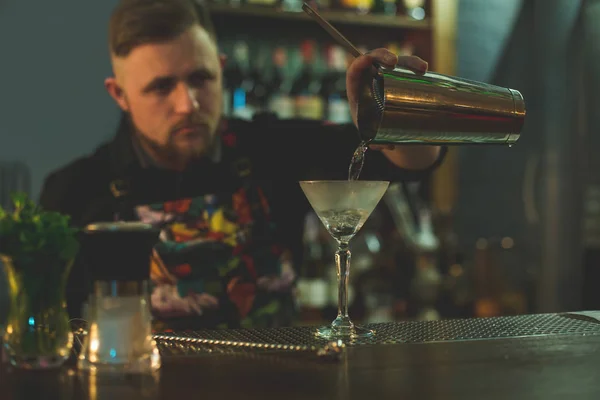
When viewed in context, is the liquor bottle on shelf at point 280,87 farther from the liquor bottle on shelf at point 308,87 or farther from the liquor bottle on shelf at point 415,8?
the liquor bottle on shelf at point 415,8

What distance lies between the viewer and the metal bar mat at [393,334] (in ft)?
3.50

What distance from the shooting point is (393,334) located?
1.19 m

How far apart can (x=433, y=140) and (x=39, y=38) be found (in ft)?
5.75

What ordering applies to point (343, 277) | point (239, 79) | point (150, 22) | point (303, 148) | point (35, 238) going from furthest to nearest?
point (239, 79) → point (303, 148) → point (150, 22) → point (343, 277) → point (35, 238)

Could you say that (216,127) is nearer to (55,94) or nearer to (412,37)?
(55,94)

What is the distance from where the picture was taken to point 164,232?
172 centimetres

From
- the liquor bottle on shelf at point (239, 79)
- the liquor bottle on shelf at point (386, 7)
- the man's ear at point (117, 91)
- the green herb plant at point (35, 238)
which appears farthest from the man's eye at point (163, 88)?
→ the liquor bottle on shelf at point (386, 7)

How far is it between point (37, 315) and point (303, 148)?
1081mm

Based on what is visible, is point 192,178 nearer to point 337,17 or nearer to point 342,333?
point 342,333

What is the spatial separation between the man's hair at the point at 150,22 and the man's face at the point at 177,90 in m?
0.01

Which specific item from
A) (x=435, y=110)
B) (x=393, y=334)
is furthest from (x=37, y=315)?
(x=435, y=110)

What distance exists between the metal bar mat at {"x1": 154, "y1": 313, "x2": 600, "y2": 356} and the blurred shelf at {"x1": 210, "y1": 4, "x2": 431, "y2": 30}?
5.92 feet

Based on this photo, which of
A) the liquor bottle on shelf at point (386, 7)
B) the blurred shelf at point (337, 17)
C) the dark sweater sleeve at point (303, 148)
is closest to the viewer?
the dark sweater sleeve at point (303, 148)

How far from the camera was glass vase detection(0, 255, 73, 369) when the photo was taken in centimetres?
91
